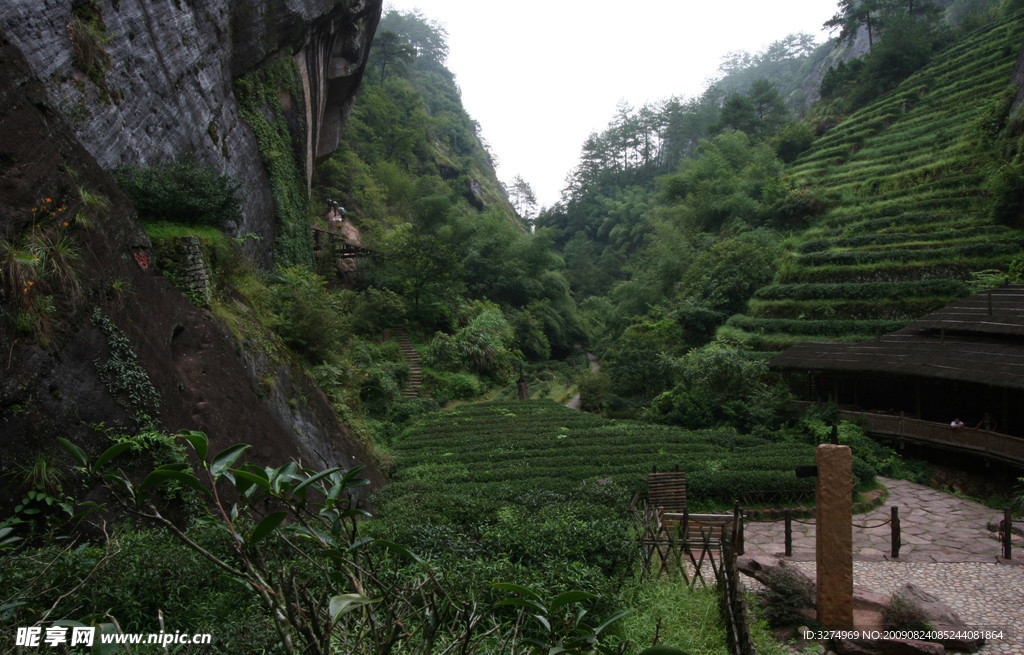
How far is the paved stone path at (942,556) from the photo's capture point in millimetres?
6812

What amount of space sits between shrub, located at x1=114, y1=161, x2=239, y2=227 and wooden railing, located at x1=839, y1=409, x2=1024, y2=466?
17.0 m

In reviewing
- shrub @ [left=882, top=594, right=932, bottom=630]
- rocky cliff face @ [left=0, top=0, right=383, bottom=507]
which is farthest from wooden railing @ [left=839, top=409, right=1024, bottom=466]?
rocky cliff face @ [left=0, top=0, right=383, bottom=507]

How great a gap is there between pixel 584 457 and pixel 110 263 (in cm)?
1113

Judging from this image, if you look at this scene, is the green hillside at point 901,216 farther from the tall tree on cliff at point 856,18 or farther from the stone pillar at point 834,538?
the stone pillar at point 834,538

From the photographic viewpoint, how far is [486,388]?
26094 mm

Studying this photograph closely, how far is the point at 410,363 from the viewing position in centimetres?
2550

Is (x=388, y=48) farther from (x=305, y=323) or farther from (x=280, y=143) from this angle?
(x=305, y=323)

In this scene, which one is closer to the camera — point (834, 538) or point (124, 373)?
point (834, 538)

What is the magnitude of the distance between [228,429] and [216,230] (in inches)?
196

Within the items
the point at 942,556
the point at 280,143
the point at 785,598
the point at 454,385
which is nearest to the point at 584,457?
the point at 942,556

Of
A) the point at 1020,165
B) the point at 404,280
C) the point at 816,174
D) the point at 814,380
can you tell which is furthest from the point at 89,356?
the point at 816,174

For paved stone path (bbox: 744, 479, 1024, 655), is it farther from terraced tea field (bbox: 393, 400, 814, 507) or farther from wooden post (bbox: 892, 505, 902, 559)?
terraced tea field (bbox: 393, 400, 814, 507)

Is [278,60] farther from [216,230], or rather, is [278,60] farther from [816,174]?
[816,174]

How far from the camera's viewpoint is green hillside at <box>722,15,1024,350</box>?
21125 mm
